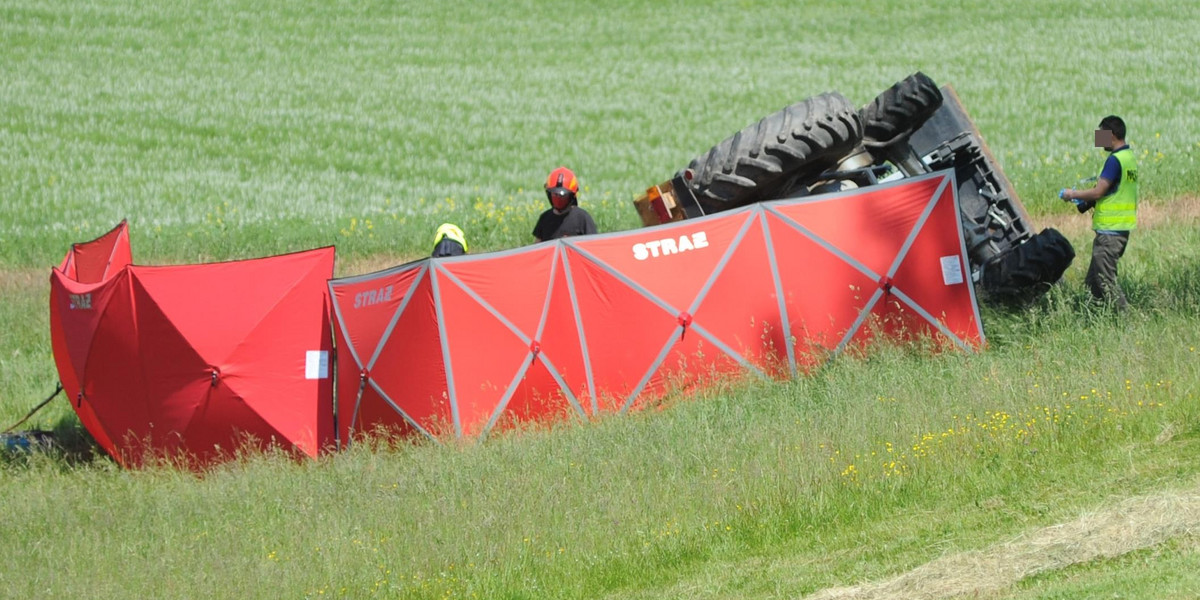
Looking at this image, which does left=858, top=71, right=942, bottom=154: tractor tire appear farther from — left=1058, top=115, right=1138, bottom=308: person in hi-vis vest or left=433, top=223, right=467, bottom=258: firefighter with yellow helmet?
left=433, top=223, right=467, bottom=258: firefighter with yellow helmet

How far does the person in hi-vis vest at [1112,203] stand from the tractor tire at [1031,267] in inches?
13.8

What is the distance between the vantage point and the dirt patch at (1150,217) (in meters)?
15.8

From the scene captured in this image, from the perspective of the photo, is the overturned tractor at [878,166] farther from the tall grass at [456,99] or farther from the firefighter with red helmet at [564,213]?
the tall grass at [456,99]

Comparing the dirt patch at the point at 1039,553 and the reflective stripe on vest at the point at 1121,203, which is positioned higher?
the reflective stripe on vest at the point at 1121,203

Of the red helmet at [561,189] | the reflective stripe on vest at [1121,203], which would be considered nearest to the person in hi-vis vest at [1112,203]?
the reflective stripe on vest at [1121,203]

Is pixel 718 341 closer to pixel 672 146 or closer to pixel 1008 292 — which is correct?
pixel 1008 292

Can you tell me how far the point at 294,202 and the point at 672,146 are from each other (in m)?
7.40

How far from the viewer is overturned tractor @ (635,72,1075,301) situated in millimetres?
11445

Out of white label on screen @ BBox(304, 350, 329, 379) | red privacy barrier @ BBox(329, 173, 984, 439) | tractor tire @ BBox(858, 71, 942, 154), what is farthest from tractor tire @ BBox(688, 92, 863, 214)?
A: white label on screen @ BBox(304, 350, 329, 379)

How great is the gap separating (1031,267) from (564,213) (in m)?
4.01

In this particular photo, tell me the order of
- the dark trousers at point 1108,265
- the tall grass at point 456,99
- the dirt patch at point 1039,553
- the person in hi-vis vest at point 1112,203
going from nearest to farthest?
the dirt patch at point 1039,553 < the person in hi-vis vest at point 1112,203 < the dark trousers at point 1108,265 < the tall grass at point 456,99

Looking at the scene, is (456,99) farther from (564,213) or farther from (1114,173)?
(1114,173)

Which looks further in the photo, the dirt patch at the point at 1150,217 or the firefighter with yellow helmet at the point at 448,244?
the dirt patch at the point at 1150,217

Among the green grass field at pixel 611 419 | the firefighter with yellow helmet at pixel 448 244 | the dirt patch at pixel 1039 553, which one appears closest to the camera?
the dirt patch at pixel 1039 553
